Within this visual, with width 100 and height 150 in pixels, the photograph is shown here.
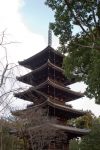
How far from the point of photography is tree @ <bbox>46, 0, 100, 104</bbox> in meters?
15.5

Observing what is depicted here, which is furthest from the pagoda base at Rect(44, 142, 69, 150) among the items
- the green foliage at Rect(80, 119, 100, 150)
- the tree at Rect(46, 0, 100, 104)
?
the tree at Rect(46, 0, 100, 104)

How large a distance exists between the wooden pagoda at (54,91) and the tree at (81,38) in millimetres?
13764

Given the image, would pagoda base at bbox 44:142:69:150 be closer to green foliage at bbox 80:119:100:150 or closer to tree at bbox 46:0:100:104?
green foliage at bbox 80:119:100:150

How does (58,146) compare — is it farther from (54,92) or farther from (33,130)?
(54,92)

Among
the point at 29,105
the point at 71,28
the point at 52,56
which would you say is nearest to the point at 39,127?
the point at 29,105

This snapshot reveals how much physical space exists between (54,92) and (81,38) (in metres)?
19.6

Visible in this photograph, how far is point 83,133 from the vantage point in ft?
119

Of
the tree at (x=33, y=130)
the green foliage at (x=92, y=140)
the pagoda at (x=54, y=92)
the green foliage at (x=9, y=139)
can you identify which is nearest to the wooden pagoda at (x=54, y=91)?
the pagoda at (x=54, y=92)

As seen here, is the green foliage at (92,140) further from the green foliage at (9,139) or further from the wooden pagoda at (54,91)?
the green foliage at (9,139)

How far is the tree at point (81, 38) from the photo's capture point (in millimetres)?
15477

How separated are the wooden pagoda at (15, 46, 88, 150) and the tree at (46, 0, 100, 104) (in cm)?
1376

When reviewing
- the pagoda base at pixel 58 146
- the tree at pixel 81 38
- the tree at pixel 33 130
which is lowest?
the pagoda base at pixel 58 146

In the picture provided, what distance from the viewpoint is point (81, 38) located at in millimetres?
18469

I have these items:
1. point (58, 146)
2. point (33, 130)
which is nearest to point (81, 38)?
point (33, 130)
